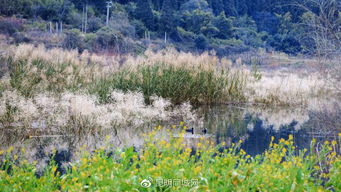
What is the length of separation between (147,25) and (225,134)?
26363 mm

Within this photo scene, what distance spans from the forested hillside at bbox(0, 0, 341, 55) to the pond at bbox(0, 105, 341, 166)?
1116 cm

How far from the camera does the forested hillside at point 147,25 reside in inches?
968

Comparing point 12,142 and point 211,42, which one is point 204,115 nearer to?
point 12,142

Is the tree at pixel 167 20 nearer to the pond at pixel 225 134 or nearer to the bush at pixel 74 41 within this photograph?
the bush at pixel 74 41

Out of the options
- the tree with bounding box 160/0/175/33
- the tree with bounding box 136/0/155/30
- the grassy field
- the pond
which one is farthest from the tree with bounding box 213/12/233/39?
the pond

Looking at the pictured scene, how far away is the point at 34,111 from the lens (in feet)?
26.0

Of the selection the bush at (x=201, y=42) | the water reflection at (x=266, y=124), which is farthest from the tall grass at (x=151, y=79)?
the bush at (x=201, y=42)

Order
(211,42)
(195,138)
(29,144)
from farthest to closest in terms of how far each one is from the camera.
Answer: (211,42), (195,138), (29,144)

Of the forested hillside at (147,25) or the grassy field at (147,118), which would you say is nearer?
the grassy field at (147,118)

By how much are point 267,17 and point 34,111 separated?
40498 mm

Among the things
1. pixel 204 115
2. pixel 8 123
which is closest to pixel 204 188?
pixel 8 123

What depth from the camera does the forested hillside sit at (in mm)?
24578

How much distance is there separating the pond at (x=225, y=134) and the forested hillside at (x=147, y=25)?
36.6 feet

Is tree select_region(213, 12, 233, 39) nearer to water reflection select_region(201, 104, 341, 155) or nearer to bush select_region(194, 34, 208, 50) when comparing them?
bush select_region(194, 34, 208, 50)
